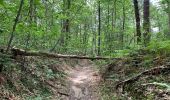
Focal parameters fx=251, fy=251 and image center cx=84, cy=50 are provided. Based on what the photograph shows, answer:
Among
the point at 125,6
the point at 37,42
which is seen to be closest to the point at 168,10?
the point at 37,42

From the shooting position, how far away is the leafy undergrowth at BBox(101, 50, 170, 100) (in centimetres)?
684

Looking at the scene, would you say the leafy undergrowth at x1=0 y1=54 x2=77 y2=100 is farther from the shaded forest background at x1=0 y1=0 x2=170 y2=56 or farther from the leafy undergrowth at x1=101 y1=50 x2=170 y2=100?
the leafy undergrowth at x1=101 y1=50 x2=170 y2=100

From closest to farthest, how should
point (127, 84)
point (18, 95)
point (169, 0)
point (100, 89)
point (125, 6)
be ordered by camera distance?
point (18, 95) → point (127, 84) → point (100, 89) → point (169, 0) → point (125, 6)

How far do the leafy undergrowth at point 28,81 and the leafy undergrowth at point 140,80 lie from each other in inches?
83.8

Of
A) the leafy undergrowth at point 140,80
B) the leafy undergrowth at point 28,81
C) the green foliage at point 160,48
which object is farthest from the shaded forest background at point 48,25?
the leafy undergrowth at point 28,81

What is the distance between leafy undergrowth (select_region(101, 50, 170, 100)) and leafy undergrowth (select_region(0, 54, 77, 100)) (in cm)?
213

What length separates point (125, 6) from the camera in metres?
32.4

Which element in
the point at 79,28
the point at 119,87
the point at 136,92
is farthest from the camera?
the point at 79,28

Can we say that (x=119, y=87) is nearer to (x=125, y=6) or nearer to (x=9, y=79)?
(x=9, y=79)

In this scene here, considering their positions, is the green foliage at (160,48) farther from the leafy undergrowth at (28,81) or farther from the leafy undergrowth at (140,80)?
the leafy undergrowth at (28,81)

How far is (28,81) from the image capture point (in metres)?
9.67

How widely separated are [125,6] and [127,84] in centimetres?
2478

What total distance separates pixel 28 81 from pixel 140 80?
424cm

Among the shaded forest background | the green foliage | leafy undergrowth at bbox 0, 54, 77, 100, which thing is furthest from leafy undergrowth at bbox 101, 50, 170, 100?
leafy undergrowth at bbox 0, 54, 77, 100
